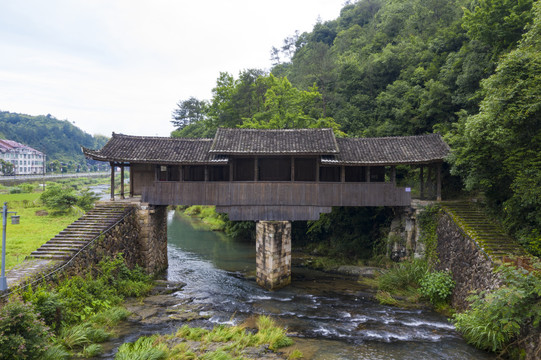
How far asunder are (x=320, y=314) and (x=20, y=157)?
81007mm

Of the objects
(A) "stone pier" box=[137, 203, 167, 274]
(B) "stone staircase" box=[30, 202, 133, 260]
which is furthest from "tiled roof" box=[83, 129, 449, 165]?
(A) "stone pier" box=[137, 203, 167, 274]

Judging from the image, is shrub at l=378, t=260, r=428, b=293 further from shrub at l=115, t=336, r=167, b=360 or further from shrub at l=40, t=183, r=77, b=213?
shrub at l=40, t=183, r=77, b=213

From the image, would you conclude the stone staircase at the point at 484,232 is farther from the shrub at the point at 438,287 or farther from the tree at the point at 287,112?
the tree at the point at 287,112

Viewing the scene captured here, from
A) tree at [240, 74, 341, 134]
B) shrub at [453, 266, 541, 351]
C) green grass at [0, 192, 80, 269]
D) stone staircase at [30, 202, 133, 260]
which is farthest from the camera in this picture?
tree at [240, 74, 341, 134]

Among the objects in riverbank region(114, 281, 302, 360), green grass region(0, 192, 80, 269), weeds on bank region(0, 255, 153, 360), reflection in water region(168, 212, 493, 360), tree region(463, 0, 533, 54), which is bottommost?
reflection in water region(168, 212, 493, 360)

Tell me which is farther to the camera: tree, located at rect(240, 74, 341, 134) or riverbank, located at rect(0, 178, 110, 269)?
tree, located at rect(240, 74, 341, 134)

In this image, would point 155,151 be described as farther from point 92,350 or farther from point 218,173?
point 92,350

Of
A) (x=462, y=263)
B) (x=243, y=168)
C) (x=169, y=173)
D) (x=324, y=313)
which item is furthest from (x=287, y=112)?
(x=462, y=263)

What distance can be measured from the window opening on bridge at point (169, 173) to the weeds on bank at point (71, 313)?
521 centimetres

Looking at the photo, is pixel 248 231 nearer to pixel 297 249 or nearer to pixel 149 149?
pixel 297 249

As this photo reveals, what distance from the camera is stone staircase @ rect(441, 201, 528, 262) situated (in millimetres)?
11628

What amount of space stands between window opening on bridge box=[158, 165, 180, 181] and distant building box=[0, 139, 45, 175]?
187 ft

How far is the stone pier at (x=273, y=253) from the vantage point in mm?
15953

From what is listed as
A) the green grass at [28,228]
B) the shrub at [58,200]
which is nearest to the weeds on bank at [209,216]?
the shrub at [58,200]
